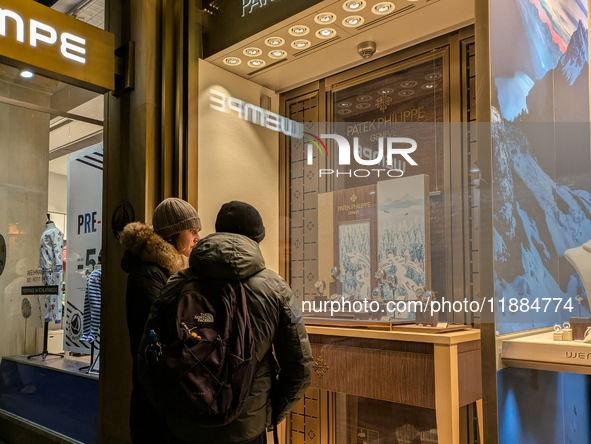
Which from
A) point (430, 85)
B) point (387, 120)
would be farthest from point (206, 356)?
point (430, 85)

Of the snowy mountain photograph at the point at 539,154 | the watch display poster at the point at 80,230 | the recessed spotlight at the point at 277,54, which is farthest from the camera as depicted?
the watch display poster at the point at 80,230

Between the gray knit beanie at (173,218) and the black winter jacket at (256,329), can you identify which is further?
the gray knit beanie at (173,218)

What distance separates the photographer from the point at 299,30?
2928mm

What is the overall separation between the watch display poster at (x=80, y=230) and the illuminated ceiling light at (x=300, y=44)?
5.25 ft

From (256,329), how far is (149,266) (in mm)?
734

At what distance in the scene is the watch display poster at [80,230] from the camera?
348 cm

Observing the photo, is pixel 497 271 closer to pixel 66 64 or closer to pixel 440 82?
pixel 440 82

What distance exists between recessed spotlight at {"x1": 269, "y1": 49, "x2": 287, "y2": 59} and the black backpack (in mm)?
1948

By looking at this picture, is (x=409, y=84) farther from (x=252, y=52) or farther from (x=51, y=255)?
(x=51, y=255)

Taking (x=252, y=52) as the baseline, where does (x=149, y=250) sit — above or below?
below

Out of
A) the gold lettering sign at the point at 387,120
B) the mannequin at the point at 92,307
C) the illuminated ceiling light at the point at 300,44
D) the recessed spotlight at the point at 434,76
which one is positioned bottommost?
the mannequin at the point at 92,307

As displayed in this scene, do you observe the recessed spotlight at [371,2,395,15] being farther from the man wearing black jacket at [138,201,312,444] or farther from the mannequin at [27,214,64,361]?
the mannequin at [27,214,64,361]

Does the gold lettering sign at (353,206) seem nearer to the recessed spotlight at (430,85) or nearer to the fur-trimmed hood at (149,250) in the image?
the recessed spotlight at (430,85)

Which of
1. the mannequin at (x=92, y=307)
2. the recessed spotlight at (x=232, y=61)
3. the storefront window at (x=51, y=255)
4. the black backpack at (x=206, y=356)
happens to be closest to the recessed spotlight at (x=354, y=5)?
the recessed spotlight at (x=232, y=61)
